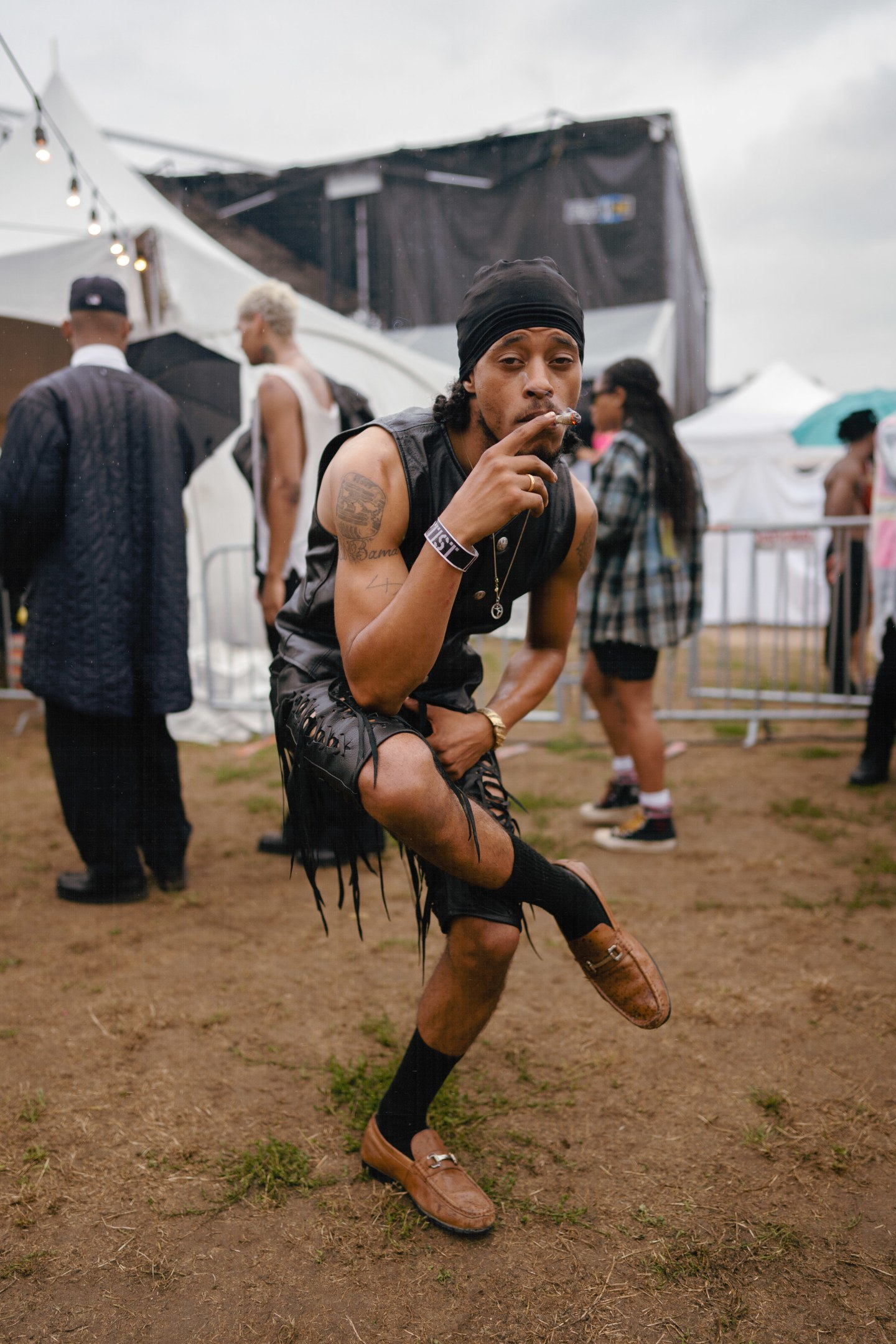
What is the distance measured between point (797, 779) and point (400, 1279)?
4.20m

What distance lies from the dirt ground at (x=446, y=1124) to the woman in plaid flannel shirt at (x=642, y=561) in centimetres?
45

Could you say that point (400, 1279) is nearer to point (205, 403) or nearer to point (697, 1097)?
point (697, 1097)

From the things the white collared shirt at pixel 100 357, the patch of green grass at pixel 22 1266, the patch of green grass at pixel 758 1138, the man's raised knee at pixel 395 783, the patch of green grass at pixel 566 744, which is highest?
the white collared shirt at pixel 100 357

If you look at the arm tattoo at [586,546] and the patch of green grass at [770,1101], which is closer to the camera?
the arm tattoo at [586,546]

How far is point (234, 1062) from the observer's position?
2.45 metres

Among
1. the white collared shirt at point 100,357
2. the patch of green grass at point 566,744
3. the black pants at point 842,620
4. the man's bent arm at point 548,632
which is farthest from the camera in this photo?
the black pants at point 842,620

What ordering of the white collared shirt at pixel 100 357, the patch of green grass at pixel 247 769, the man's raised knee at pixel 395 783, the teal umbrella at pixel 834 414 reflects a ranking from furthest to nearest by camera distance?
the teal umbrella at pixel 834 414 < the patch of green grass at pixel 247 769 < the white collared shirt at pixel 100 357 < the man's raised knee at pixel 395 783

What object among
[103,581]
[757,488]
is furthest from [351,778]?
[757,488]

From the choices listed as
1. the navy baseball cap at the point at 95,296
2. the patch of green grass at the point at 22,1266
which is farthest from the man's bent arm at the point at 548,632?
the navy baseball cap at the point at 95,296

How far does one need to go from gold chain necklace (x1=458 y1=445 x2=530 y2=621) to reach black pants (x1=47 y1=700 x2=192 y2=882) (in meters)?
2.10

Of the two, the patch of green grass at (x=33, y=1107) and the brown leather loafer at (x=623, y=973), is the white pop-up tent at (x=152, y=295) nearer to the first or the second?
the patch of green grass at (x=33, y=1107)

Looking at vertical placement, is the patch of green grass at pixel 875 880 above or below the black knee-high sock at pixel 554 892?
below

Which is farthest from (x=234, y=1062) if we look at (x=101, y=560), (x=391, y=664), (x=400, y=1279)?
(x=101, y=560)

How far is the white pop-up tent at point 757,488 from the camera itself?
11.9 metres
